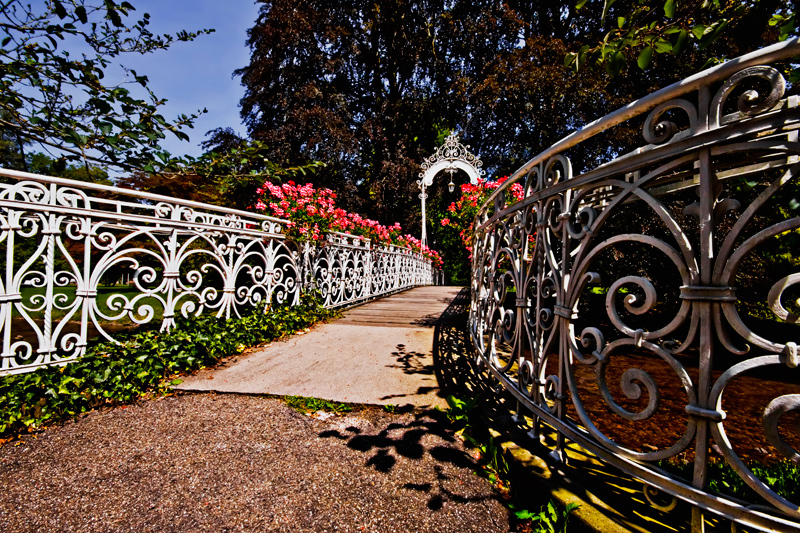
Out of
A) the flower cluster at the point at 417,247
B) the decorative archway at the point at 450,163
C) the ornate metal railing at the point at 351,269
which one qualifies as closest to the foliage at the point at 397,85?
the decorative archway at the point at 450,163

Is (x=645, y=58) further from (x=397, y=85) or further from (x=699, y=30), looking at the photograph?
(x=397, y=85)

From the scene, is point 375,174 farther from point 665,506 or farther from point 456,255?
point 665,506

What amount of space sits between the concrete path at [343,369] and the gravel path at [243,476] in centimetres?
31

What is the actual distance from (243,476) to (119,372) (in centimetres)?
163

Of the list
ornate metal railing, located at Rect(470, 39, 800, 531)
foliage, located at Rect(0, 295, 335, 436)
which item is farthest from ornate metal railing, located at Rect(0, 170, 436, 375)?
ornate metal railing, located at Rect(470, 39, 800, 531)

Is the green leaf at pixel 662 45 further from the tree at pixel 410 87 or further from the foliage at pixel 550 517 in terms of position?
the tree at pixel 410 87

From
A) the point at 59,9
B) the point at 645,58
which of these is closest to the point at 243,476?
the point at 645,58

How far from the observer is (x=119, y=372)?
8.39ft

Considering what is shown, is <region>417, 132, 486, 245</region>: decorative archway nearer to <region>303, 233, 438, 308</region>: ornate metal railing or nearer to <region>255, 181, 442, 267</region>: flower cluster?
<region>303, 233, 438, 308</region>: ornate metal railing

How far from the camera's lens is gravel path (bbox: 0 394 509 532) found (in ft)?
4.67

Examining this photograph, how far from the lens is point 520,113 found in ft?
35.3

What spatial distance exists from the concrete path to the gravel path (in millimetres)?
307

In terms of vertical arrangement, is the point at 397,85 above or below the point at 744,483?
above

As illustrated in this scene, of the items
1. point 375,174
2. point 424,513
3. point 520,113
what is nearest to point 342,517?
point 424,513
